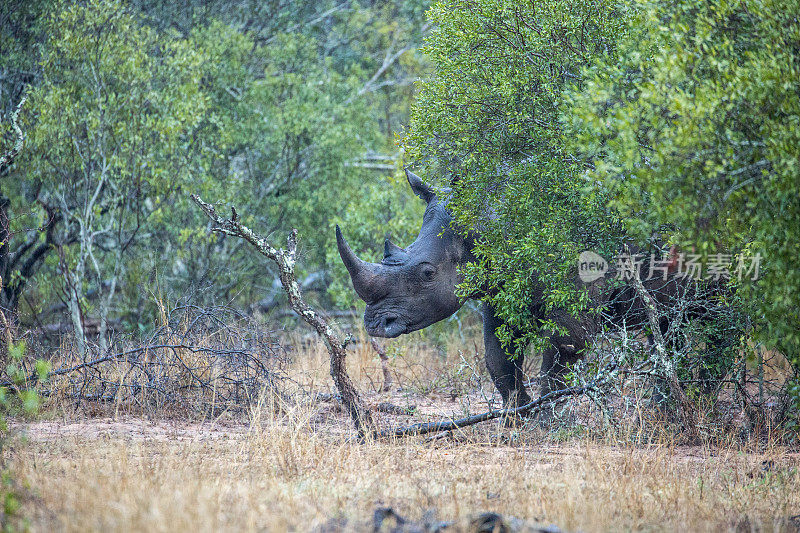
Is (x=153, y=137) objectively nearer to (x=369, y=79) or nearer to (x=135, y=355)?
(x=135, y=355)

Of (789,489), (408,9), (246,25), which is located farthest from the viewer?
(408,9)

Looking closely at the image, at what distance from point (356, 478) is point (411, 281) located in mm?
2292

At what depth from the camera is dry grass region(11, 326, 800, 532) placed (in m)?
3.98

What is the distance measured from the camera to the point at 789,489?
17.0 feet

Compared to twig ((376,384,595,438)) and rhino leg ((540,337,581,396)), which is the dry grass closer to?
twig ((376,384,595,438))

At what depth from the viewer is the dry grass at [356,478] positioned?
3.98 metres

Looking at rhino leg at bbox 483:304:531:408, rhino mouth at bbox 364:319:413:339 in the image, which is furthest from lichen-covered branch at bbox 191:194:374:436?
rhino leg at bbox 483:304:531:408

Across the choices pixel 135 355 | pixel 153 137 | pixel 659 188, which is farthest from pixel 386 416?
pixel 153 137

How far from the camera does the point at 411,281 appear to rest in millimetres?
6992

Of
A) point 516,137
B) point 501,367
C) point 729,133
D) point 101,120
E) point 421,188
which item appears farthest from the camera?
point 101,120

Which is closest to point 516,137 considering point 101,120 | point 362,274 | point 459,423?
point 362,274

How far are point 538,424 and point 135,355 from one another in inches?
154

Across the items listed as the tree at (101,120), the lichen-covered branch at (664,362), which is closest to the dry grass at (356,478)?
the lichen-covered branch at (664,362)

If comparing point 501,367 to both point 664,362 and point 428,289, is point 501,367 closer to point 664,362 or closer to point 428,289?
point 428,289
